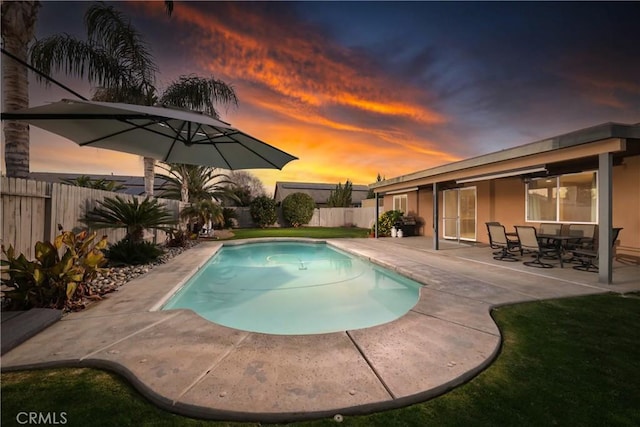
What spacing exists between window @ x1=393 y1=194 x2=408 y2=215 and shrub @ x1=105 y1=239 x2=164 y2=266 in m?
13.5

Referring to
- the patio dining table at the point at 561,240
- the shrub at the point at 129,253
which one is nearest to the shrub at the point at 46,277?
the shrub at the point at 129,253

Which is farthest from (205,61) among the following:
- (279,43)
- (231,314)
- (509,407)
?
(509,407)

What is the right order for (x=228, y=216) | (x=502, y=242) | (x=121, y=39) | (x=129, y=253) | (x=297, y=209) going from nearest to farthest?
(x=129, y=253), (x=502, y=242), (x=121, y=39), (x=228, y=216), (x=297, y=209)

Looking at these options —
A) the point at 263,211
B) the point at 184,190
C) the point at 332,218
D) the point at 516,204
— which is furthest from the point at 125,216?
the point at 332,218

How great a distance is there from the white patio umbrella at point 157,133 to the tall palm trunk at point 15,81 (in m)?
1.63

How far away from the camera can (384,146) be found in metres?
16.7

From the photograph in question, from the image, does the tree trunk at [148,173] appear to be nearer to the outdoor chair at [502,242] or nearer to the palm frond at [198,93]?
the palm frond at [198,93]

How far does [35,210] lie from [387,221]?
45.5 ft

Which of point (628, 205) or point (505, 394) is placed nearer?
point (505, 394)

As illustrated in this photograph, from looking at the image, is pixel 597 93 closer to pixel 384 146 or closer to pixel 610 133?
pixel 610 133

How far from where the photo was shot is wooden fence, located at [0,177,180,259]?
414 centimetres

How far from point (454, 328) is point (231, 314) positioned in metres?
3.83

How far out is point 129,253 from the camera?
280 inches

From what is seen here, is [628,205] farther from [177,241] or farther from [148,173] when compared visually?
[148,173]
